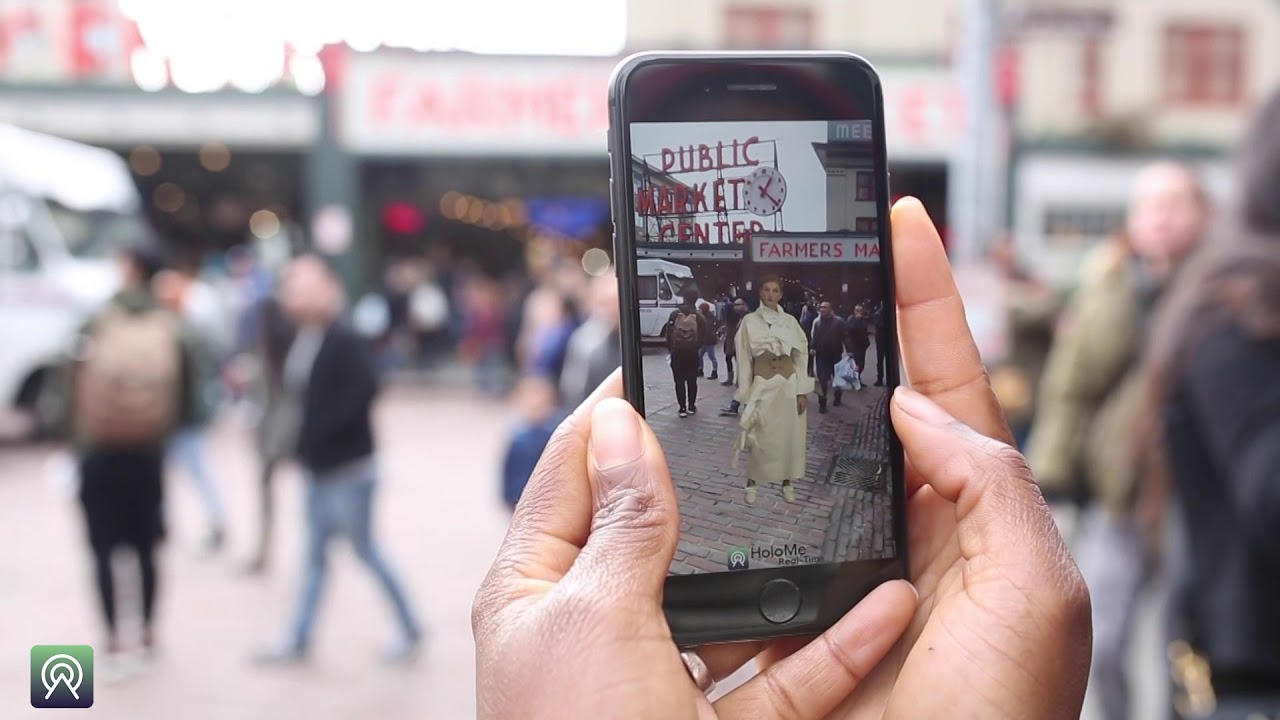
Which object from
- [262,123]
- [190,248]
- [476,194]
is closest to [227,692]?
[262,123]

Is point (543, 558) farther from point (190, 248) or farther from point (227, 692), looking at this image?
point (190, 248)

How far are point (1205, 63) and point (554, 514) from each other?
21553 mm

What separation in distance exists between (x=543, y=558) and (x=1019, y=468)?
23.1 inches

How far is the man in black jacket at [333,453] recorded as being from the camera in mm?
5668

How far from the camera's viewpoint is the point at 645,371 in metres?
1.52

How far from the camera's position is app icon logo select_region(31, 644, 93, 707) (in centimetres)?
257

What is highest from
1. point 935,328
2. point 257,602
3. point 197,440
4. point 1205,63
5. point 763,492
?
point 1205,63

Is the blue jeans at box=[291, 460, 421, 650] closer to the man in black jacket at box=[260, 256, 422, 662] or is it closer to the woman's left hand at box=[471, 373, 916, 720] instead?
the man in black jacket at box=[260, 256, 422, 662]

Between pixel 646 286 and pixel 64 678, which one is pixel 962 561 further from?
pixel 64 678

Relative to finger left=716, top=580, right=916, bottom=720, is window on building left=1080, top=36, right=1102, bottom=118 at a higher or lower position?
higher

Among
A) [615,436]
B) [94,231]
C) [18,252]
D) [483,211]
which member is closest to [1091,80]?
[483,211]

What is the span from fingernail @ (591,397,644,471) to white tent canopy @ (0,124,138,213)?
12448mm

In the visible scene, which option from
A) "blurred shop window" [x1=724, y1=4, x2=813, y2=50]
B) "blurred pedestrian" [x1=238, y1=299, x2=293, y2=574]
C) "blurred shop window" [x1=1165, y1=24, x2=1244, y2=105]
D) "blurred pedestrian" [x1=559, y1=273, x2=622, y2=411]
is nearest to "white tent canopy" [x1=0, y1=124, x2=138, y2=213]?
"blurred pedestrian" [x1=238, y1=299, x2=293, y2=574]

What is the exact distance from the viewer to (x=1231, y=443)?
2279 mm
